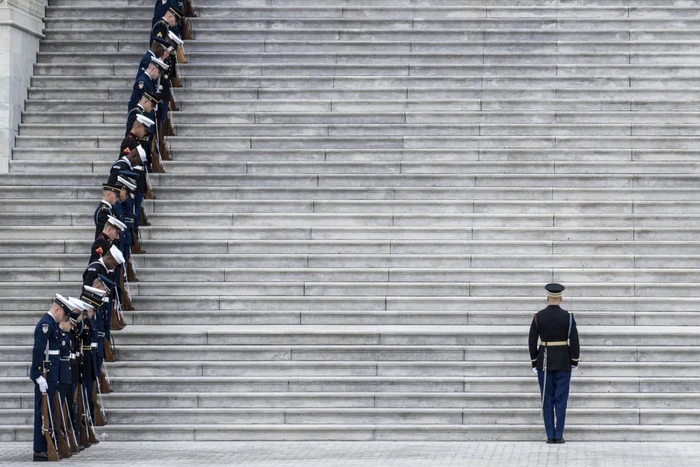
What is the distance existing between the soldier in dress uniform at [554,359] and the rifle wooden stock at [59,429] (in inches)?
195

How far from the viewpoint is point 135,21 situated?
23.8 meters

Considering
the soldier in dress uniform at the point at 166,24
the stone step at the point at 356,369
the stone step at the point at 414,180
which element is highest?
the soldier in dress uniform at the point at 166,24

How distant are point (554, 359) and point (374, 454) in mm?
2175

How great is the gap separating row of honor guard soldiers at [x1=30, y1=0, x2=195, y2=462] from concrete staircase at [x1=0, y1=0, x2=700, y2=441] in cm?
28

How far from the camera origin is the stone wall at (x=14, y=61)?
21562 mm

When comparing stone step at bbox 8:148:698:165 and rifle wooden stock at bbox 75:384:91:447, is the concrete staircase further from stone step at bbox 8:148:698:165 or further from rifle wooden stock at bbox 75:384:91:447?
rifle wooden stock at bbox 75:384:91:447

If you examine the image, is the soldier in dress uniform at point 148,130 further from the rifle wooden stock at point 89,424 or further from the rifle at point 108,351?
the rifle wooden stock at point 89,424

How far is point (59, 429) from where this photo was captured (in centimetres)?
1532

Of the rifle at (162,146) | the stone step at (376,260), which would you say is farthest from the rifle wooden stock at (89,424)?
the rifle at (162,146)

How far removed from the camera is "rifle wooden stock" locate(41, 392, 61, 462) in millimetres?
15148

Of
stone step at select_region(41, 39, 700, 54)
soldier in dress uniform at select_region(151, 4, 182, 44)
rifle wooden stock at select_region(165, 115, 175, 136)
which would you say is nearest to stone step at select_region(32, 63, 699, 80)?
stone step at select_region(41, 39, 700, 54)

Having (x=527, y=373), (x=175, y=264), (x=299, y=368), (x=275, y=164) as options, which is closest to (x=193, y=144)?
(x=275, y=164)

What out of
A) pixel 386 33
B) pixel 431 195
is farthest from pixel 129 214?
pixel 386 33

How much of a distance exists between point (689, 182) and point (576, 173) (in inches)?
57.8
